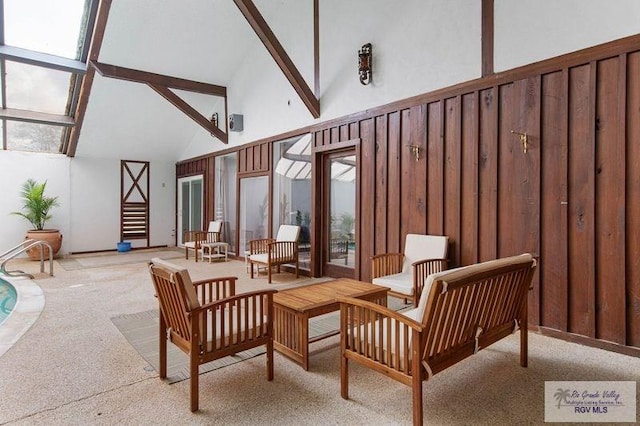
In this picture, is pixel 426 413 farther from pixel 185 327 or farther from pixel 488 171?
pixel 488 171

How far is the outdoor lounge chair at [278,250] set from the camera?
5.60 m

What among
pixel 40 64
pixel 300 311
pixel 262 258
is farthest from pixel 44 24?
pixel 300 311

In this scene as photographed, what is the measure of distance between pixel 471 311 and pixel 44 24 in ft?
25.1

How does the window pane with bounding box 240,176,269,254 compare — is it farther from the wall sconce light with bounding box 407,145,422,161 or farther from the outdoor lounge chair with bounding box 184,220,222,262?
the wall sconce light with bounding box 407,145,422,161

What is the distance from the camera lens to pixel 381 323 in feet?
6.59

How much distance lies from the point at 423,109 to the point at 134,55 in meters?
5.48

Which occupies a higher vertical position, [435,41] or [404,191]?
[435,41]

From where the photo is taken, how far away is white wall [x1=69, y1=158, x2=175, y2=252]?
9094mm

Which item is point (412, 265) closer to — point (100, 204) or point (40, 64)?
point (40, 64)

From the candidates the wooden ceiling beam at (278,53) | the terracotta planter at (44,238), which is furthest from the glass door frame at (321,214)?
the terracotta planter at (44,238)

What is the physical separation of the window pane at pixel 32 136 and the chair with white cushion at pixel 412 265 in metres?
8.29

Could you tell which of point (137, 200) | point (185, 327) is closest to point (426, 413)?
point (185, 327)

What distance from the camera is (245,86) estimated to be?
7551mm

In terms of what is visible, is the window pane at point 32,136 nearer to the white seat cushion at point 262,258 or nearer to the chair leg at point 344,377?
the white seat cushion at point 262,258
